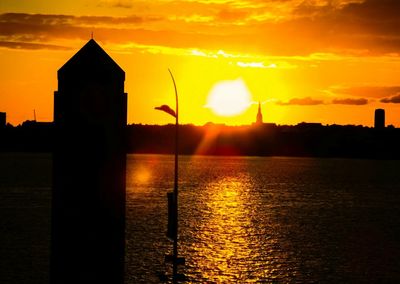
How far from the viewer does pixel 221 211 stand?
9700cm

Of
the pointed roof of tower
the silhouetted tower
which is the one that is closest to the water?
the silhouetted tower

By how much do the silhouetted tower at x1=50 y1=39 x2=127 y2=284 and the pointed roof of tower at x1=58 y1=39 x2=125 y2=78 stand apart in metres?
0.40

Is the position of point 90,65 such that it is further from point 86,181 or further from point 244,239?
point 244,239

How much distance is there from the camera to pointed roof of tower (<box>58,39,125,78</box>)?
18953 mm

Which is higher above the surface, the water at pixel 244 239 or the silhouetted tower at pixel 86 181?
the silhouetted tower at pixel 86 181

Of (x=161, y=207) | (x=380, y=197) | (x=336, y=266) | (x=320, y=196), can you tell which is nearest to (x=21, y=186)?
(x=161, y=207)

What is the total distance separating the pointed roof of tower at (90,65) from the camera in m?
19.0

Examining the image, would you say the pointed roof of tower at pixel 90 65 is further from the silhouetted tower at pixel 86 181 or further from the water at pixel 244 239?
the water at pixel 244 239

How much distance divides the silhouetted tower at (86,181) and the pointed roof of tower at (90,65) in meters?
0.40

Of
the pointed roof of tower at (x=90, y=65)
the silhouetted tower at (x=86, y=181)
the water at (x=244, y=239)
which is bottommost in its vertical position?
the water at (x=244, y=239)

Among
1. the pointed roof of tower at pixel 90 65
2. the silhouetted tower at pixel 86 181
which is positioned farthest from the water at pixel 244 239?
the pointed roof of tower at pixel 90 65

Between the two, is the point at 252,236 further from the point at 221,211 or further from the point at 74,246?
the point at 74,246

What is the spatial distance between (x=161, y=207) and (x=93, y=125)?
264ft

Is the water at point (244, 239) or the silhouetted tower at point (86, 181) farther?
the water at point (244, 239)
